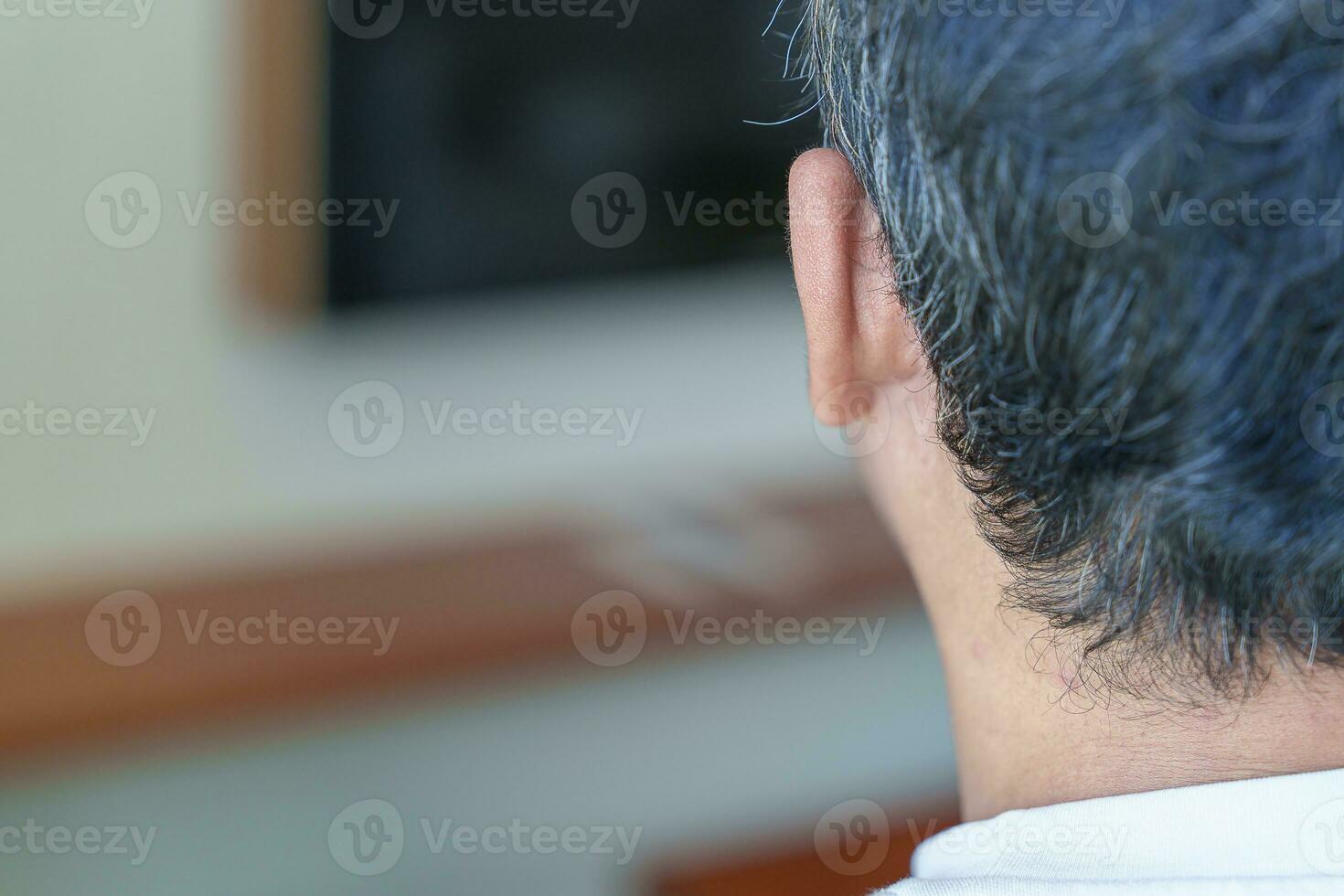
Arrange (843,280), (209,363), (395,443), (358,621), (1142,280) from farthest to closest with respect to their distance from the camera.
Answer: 1. (395,443)
2. (209,363)
3. (358,621)
4. (843,280)
5. (1142,280)

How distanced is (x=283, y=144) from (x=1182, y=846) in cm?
134

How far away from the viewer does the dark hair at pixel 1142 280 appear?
14.5 inches

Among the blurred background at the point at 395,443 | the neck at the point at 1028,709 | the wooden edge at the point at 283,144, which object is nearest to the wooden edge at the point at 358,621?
the blurred background at the point at 395,443

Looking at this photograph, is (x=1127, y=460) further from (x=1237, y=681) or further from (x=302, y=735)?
(x=302, y=735)

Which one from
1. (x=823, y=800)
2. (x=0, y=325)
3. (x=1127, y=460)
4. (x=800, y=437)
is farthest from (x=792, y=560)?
(x=1127, y=460)

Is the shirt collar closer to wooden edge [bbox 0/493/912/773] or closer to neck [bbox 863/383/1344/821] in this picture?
neck [bbox 863/383/1344/821]

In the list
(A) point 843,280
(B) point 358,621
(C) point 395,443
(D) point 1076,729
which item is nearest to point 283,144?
(C) point 395,443

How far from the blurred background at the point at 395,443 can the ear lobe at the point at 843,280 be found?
2.57ft

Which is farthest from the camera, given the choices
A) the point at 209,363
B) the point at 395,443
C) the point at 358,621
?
the point at 395,443

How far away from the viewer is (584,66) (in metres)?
1.58

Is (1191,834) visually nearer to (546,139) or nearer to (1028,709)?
(1028,709)

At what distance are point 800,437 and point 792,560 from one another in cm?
27

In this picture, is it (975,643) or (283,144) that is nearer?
(975,643)

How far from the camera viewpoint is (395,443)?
165cm
